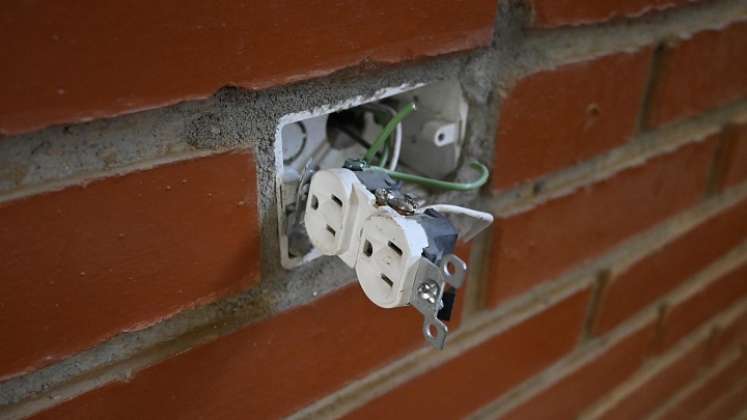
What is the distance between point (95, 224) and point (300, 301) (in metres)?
0.17

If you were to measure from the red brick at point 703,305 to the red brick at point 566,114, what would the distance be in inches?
15.6

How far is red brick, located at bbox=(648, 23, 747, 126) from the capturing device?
63 cm

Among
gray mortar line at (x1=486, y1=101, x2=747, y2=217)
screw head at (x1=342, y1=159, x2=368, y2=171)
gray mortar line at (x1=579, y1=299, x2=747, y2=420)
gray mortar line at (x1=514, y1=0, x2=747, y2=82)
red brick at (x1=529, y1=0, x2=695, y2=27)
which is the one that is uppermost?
red brick at (x1=529, y1=0, x2=695, y2=27)

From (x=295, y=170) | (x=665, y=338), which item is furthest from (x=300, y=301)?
(x=665, y=338)

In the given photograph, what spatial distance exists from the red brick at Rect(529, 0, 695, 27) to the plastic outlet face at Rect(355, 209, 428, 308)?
241 millimetres

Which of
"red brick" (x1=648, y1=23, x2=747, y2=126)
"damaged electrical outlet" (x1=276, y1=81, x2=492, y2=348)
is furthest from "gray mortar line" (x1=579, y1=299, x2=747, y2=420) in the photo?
"damaged electrical outlet" (x1=276, y1=81, x2=492, y2=348)

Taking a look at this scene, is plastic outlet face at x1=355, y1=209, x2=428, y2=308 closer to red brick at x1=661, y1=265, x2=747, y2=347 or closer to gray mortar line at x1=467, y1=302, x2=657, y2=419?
gray mortar line at x1=467, y1=302, x2=657, y2=419

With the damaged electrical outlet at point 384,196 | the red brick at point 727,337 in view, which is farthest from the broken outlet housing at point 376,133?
the red brick at point 727,337

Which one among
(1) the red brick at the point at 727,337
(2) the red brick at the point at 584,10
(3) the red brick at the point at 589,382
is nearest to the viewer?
(2) the red brick at the point at 584,10

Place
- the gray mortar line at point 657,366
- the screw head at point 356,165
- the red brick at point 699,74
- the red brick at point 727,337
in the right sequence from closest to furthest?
the screw head at point 356,165 → the red brick at point 699,74 → the gray mortar line at point 657,366 → the red brick at point 727,337

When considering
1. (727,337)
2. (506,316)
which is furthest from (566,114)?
(727,337)

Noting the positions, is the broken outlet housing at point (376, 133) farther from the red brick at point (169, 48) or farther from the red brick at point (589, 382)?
the red brick at point (589, 382)

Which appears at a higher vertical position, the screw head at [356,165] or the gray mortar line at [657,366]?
the screw head at [356,165]

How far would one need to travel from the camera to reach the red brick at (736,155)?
0.78 metres
